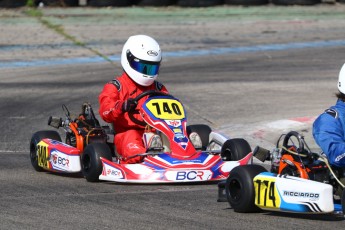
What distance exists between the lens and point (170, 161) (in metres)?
8.30

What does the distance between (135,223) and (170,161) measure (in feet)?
5.90

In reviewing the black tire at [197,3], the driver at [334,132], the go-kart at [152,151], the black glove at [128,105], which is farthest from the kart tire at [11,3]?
the driver at [334,132]

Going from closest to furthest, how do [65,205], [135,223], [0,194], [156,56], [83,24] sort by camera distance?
[135,223] < [65,205] < [0,194] < [156,56] < [83,24]

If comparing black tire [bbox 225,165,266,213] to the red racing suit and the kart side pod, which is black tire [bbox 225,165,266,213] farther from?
the red racing suit

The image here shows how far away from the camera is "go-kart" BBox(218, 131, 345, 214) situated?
6.36 meters

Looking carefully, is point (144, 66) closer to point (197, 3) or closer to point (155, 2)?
point (197, 3)

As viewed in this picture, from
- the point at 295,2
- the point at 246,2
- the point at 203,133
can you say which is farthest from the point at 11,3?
the point at 203,133

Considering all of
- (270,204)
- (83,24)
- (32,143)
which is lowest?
(83,24)

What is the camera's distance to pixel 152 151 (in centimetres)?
868

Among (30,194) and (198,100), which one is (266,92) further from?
(30,194)

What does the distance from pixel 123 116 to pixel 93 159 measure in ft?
2.28

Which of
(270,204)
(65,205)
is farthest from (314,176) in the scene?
(65,205)

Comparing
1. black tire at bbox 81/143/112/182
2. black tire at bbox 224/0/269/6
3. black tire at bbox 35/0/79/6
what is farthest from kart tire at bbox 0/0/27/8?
black tire at bbox 81/143/112/182

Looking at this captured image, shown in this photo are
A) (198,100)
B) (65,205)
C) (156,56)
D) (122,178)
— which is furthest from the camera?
(198,100)
